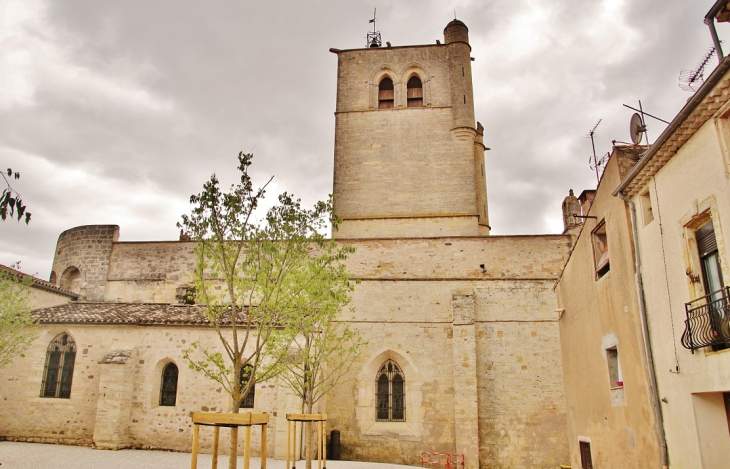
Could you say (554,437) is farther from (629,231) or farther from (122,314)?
(122,314)

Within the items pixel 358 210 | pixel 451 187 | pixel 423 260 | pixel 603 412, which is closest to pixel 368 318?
pixel 423 260

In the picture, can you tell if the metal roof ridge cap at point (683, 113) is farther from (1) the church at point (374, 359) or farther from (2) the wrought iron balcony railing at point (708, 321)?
(1) the church at point (374, 359)

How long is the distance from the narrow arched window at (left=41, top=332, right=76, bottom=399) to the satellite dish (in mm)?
16265

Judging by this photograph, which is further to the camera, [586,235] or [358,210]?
[358,210]

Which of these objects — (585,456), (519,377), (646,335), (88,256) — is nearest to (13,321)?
(88,256)

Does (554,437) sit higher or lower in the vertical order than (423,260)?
lower

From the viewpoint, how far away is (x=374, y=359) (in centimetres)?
1680

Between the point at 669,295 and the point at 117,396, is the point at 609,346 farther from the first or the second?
the point at 117,396

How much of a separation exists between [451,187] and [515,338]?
7460 mm

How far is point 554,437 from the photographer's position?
1568 centimetres

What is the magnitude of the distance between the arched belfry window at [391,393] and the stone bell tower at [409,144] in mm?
6268

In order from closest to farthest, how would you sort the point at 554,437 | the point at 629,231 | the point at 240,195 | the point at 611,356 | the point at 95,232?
1. the point at 629,231
2. the point at 611,356
3. the point at 240,195
4. the point at 554,437
5. the point at 95,232

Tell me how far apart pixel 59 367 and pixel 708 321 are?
17157 millimetres

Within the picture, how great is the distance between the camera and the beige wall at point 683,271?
5.96 m
